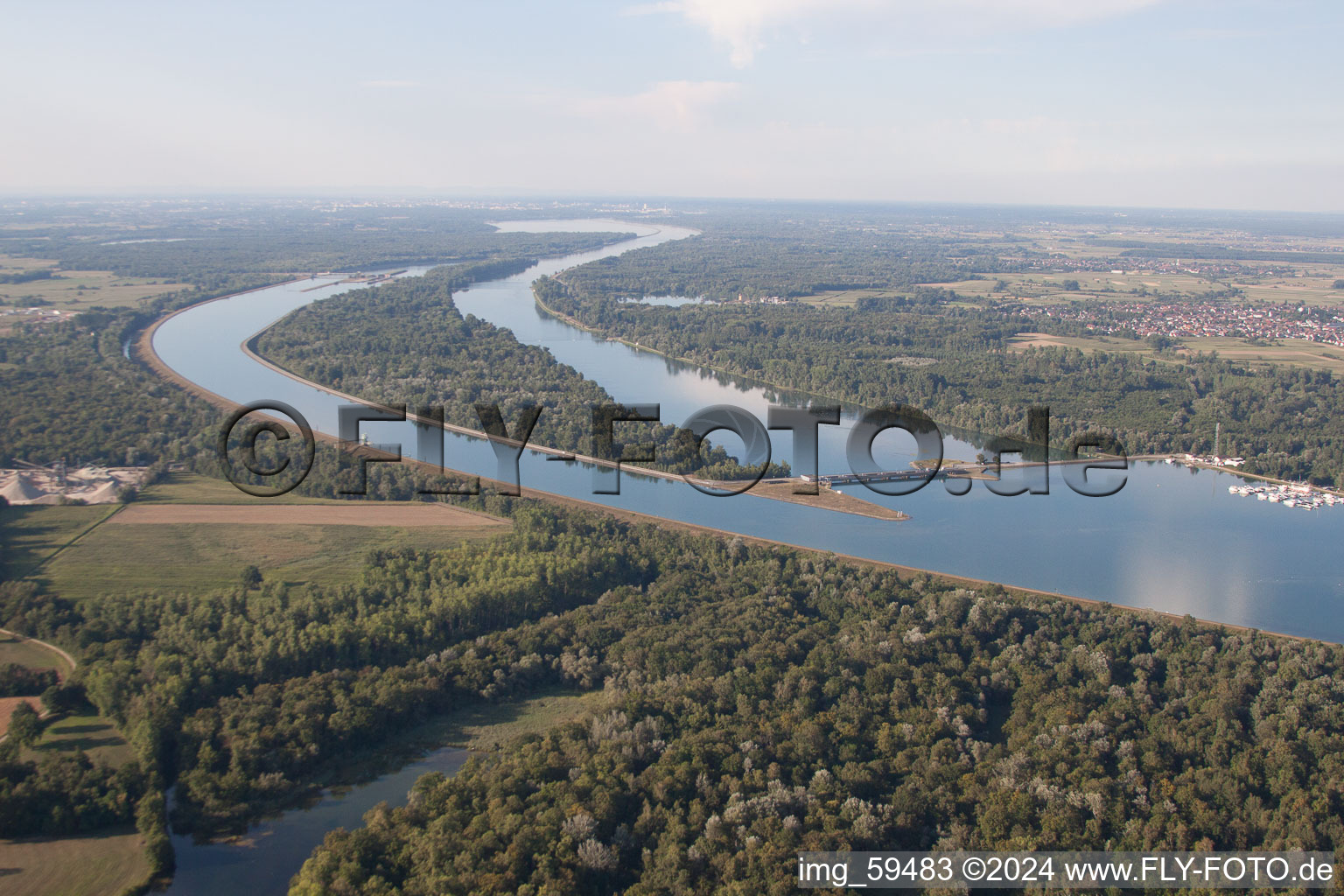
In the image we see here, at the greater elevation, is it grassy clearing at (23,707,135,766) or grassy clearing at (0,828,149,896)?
grassy clearing at (23,707,135,766)

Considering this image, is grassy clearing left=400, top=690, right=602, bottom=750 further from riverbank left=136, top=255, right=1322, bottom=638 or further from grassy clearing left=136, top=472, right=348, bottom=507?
grassy clearing left=136, top=472, right=348, bottom=507

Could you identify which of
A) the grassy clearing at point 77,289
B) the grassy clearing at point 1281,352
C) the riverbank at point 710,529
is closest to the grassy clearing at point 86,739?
the riverbank at point 710,529

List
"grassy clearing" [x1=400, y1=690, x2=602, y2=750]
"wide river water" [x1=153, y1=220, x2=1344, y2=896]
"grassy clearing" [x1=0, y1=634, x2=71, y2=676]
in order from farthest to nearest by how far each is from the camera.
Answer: "grassy clearing" [x1=0, y1=634, x2=71, y2=676] → "grassy clearing" [x1=400, y1=690, x2=602, y2=750] → "wide river water" [x1=153, y1=220, x2=1344, y2=896]

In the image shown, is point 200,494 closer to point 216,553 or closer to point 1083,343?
point 216,553

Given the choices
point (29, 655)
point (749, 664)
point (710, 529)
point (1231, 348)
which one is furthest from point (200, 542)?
point (1231, 348)

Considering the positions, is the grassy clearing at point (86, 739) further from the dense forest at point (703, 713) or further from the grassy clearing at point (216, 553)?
the grassy clearing at point (216, 553)

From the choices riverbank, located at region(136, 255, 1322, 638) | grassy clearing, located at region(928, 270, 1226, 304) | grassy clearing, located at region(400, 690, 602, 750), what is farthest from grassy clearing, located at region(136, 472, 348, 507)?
grassy clearing, located at region(928, 270, 1226, 304)

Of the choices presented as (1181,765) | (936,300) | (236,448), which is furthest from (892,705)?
(936,300)
